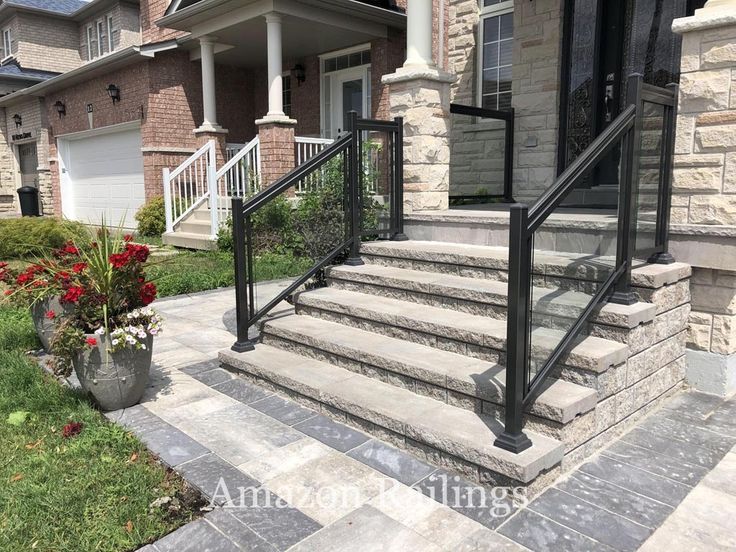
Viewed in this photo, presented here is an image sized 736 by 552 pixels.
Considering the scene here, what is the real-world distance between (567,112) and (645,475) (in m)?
4.94

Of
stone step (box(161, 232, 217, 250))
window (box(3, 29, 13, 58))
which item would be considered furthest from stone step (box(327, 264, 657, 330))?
window (box(3, 29, 13, 58))

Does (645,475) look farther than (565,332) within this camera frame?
No

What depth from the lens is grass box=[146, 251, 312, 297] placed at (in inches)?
179

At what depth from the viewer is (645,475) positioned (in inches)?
108

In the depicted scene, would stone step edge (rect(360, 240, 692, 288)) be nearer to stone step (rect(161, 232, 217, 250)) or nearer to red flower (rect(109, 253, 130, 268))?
red flower (rect(109, 253, 130, 268))

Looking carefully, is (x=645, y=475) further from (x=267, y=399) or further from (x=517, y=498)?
(x=267, y=399)

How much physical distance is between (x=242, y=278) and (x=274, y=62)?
6102mm

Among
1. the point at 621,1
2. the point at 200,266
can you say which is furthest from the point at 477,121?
the point at 200,266

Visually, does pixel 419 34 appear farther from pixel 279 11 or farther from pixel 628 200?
pixel 279 11

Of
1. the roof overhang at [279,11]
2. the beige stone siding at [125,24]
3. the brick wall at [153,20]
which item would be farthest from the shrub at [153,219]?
the beige stone siding at [125,24]

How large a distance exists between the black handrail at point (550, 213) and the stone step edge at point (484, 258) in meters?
0.11

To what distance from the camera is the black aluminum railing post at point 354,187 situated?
15.6ft

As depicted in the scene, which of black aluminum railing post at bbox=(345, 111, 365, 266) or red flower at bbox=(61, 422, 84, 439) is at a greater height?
black aluminum railing post at bbox=(345, 111, 365, 266)

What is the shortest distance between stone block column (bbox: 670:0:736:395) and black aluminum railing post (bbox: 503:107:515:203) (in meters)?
3.48
